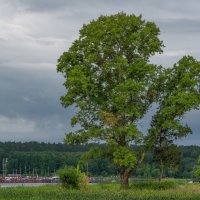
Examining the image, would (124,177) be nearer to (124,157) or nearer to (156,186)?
(124,157)

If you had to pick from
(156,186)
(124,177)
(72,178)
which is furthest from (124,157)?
(72,178)

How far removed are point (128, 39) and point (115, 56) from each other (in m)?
1.91

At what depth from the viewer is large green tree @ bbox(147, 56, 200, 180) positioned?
72.4m

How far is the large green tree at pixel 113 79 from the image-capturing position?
71.5 meters

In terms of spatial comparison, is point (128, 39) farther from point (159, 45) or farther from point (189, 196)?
point (189, 196)

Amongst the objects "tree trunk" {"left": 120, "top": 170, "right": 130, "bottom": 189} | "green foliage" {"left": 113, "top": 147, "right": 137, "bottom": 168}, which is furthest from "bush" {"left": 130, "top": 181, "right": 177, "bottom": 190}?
"green foliage" {"left": 113, "top": 147, "right": 137, "bottom": 168}

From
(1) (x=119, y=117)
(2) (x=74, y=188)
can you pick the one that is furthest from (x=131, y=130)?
(2) (x=74, y=188)

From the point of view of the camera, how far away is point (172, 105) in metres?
72.9

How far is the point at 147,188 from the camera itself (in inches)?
2726

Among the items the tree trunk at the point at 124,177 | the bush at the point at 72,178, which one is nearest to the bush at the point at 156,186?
the tree trunk at the point at 124,177

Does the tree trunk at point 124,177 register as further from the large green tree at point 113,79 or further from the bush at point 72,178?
the bush at point 72,178

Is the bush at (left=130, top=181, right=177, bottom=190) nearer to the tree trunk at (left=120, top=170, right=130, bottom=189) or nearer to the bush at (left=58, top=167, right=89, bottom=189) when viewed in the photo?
the tree trunk at (left=120, top=170, right=130, bottom=189)

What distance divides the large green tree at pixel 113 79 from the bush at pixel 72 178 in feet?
17.6

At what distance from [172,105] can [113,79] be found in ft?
18.5
